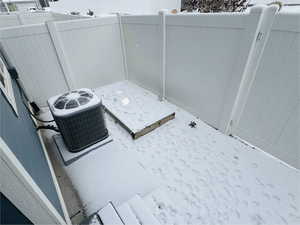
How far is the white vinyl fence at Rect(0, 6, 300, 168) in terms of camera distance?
140 cm

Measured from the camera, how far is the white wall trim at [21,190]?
589 millimetres

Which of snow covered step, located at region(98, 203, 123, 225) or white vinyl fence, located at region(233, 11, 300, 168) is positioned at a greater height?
white vinyl fence, located at region(233, 11, 300, 168)

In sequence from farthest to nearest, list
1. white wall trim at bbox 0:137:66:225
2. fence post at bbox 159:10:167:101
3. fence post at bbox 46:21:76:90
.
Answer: fence post at bbox 46:21:76:90 < fence post at bbox 159:10:167:101 < white wall trim at bbox 0:137:66:225

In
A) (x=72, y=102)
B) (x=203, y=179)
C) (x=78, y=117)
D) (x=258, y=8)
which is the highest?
(x=258, y=8)

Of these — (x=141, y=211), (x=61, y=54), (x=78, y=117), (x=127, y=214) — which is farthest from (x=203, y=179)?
(x=61, y=54)

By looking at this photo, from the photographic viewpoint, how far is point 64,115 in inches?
59.3

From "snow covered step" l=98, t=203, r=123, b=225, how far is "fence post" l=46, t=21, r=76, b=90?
2.31 meters

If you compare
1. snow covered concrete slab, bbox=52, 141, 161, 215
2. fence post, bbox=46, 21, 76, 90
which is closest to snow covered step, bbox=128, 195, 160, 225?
snow covered concrete slab, bbox=52, 141, 161, 215

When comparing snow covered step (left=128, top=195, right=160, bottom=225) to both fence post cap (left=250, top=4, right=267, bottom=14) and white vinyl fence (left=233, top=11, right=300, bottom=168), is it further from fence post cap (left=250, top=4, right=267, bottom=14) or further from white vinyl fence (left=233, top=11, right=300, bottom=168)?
fence post cap (left=250, top=4, right=267, bottom=14)

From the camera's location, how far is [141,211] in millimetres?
1278

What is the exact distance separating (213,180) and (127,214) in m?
0.87

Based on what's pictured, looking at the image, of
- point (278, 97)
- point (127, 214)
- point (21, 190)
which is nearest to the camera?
point (21, 190)

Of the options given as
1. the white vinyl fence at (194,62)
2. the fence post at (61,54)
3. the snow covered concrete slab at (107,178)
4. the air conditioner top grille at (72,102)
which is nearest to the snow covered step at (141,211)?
the snow covered concrete slab at (107,178)

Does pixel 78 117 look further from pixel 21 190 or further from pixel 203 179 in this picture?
pixel 203 179
